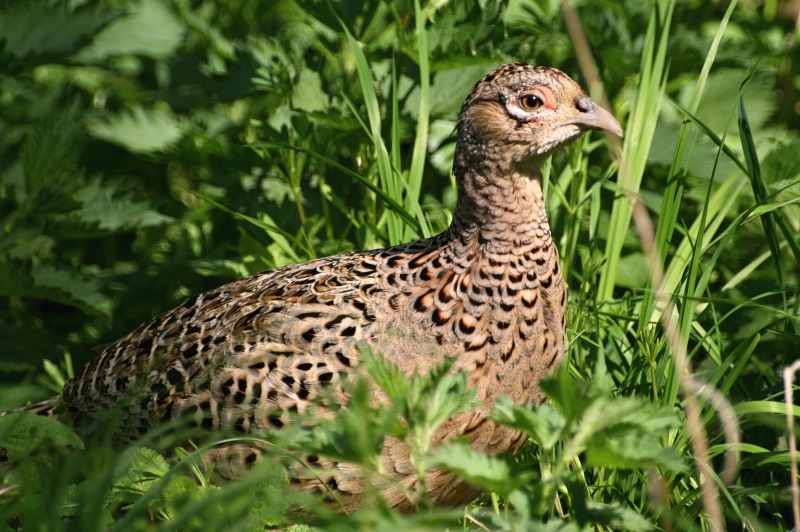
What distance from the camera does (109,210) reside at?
3848mm

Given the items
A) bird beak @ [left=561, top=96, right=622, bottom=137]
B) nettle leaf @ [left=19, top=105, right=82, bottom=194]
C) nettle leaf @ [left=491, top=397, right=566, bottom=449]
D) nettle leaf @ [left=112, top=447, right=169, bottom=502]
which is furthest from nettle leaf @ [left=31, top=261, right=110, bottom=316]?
nettle leaf @ [left=491, top=397, right=566, bottom=449]

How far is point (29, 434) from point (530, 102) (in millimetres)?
1662

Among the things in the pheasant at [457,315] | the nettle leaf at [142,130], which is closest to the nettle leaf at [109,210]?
the nettle leaf at [142,130]

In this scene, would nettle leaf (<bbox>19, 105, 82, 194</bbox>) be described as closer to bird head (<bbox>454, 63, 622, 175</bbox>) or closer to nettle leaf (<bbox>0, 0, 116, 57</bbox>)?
nettle leaf (<bbox>0, 0, 116, 57</bbox>)

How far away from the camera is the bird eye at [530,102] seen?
9.60 ft

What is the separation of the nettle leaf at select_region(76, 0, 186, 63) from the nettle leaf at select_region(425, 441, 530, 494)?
3365 mm

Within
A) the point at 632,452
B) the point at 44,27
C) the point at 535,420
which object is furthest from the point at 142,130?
the point at 632,452

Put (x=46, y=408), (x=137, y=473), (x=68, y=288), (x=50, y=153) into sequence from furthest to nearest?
1. (x=68, y=288)
2. (x=50, y=153)
3. (x=46, y=408)
4. (x=137, y=473)

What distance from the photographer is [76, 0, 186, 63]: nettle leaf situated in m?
4.70

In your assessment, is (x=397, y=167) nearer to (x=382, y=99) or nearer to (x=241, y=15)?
(x=382, y=99)

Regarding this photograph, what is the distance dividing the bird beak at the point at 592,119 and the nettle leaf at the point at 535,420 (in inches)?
44.5

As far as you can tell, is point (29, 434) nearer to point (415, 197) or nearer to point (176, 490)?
point (176, 490)

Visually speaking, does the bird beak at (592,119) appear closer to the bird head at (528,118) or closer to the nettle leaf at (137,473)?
the bird head at (528,118)

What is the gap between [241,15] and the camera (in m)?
5.08
